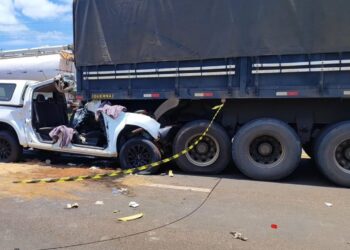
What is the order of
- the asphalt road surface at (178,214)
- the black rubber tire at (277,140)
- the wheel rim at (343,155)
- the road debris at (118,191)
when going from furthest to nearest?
the black rubber tire at (277,140) < the wheel rim at (343,155) < the road debris at (118,191) < the asphalt road surface at (178,214)

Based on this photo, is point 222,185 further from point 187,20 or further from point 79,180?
point 187,20

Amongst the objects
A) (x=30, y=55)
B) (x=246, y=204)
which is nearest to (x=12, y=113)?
(x=246, y=204)

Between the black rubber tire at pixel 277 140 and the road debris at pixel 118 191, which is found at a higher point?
the black rubber tire at pixel 277 140

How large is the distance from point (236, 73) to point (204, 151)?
5.37 ft

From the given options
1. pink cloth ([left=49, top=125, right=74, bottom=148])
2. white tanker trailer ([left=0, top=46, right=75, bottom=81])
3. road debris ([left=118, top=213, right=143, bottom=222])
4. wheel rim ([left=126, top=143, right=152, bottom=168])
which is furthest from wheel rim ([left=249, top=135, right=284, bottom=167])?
white tanker trailer ([left=0, top=46, right=75, bottom=81])

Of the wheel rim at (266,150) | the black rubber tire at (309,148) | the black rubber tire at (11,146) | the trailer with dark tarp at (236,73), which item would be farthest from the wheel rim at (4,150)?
the black rubber tire at (309,148)

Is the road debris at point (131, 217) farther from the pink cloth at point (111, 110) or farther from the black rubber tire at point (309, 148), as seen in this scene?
the black rubber tire at point (309, 148)

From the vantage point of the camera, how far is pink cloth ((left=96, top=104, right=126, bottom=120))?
29.2 feet

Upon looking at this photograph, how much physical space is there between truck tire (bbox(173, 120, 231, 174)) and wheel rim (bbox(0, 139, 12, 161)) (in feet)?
12.3

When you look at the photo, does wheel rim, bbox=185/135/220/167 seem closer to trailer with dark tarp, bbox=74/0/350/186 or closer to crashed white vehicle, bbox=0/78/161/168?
trailer with dark tarp, bbox=74/0/350/186

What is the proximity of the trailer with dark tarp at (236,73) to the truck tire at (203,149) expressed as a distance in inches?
0.8

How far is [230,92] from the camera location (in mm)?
8188

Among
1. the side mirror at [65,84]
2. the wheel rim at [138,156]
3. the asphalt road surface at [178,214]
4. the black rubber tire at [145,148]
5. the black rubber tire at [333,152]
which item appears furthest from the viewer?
the side mirror at [65,84]

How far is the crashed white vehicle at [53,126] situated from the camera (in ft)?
28.7
